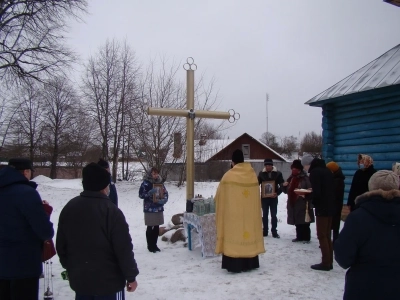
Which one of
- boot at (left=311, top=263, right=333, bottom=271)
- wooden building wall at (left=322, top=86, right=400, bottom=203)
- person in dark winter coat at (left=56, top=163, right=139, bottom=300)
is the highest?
wooden building wall at (left=322, top=86, right=400, bottom=203)

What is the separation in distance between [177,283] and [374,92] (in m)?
5.85

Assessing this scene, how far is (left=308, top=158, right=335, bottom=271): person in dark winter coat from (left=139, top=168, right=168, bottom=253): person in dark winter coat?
294 centimetres

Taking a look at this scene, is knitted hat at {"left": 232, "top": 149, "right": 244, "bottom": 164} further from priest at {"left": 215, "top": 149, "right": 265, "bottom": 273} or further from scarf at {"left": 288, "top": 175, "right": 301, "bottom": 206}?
scarf at {"left": 288, "top": 175, "right": 301, "bottom": 206}

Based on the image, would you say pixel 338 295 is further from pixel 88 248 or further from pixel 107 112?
pixel 107 112

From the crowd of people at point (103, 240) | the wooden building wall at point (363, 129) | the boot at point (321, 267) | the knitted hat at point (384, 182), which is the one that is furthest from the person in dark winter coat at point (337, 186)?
the knitted hat at point (384, 182)

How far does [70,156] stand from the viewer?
27.6m

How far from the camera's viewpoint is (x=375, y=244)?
2561 mm

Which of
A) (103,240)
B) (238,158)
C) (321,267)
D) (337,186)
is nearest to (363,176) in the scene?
(337,186)

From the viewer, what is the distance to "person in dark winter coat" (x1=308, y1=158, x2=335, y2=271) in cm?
535

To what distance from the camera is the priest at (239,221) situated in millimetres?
5371

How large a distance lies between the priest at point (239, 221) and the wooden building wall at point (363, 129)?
13.1 feet

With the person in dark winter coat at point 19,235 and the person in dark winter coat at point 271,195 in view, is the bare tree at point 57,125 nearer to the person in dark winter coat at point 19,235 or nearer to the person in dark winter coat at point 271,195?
the person in dark winter coat at point 271,195

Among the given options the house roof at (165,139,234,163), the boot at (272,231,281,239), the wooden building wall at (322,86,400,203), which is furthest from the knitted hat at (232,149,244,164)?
the house roof at (165,139,234,163)

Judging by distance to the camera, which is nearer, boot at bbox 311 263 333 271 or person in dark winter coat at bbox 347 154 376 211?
boot at bbox 311 263 333 271
